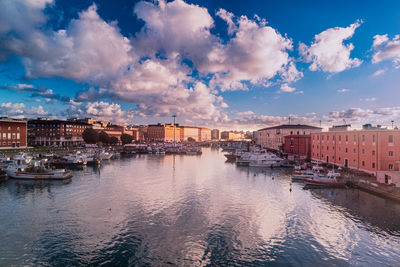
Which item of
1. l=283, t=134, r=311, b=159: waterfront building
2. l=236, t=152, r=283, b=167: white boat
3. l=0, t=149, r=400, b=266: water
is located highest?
l=283, t=134, r=311, b=159: waterfront building

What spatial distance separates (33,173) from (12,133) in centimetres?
4324

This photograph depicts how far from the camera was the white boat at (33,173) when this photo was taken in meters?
38.5

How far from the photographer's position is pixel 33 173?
38781 mm

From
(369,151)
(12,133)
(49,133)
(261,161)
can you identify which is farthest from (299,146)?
(49,133)

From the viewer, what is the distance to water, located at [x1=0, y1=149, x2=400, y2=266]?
48.7ft

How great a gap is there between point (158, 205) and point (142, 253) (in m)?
9.81

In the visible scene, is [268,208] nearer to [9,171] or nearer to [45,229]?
[45,229]

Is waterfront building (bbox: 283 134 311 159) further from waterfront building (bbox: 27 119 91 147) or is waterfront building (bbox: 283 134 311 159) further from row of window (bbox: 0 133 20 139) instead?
waterfront building (bbox: 27 119 91 147)

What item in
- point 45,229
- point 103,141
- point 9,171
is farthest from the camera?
point 103,141

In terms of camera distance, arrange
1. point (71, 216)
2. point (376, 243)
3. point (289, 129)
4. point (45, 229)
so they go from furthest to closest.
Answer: point (289, 129), point (71, 216), point (45, 229), point (376, 243)

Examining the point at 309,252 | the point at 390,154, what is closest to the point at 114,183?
the point at 309,252

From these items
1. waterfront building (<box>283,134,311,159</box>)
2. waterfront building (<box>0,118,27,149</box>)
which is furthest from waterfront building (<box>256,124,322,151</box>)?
waterfront building (<box>0,118,27,149</box>)

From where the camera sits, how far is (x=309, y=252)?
15.7 metres

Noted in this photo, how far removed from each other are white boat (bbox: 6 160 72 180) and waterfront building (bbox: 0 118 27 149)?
35872 millimetres
